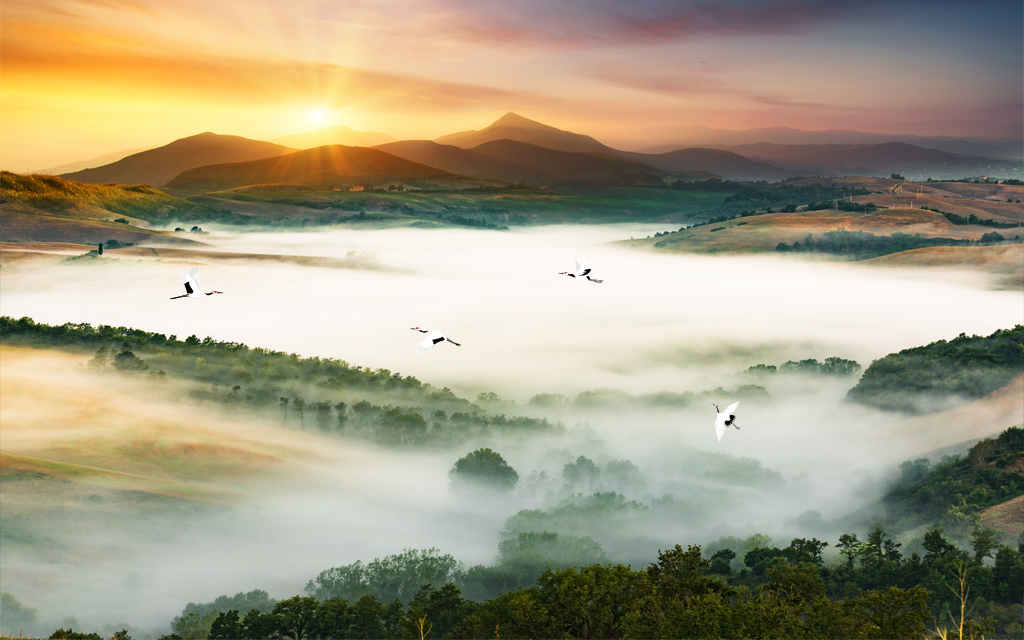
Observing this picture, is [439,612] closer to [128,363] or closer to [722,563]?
[722,563]

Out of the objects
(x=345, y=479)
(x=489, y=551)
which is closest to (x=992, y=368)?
(x=489, y=551)

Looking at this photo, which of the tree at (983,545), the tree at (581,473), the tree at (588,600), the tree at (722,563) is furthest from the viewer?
the tree at (581,473)

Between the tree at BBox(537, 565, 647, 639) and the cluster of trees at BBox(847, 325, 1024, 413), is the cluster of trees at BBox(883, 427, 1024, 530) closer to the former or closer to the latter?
the cluster of trees at BBox(847, 325, 1024, 413)

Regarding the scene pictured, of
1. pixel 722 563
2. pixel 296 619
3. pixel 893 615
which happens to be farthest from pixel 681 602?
pixel 722 563

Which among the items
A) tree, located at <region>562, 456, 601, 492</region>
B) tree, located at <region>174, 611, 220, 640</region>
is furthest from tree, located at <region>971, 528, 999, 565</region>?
tree, located at <region>174, 611, 220, 640</region>

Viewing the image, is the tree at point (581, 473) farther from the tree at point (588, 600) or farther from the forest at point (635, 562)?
the tree at point (588, 600)

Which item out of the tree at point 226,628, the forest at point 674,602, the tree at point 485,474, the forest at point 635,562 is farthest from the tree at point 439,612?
the tree at point 485,474
